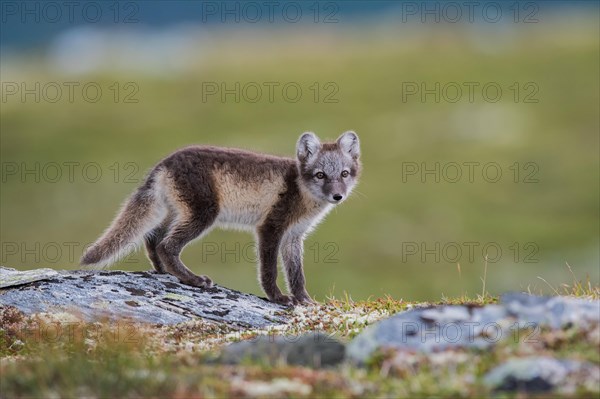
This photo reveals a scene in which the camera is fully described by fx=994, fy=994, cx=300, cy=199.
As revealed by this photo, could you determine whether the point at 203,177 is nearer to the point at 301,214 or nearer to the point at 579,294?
the point at 301,214

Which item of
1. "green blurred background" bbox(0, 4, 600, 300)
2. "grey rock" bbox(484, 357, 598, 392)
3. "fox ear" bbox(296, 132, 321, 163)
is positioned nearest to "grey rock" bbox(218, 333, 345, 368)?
"grey rock" bbox(484, 357, 598, 392)

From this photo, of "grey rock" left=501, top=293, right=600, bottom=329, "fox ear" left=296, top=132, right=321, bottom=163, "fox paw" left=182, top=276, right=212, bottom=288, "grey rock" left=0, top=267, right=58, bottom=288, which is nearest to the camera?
"grey rock" left=501, top=293, right=600, bottom=329

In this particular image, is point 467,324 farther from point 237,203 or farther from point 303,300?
point 237,203

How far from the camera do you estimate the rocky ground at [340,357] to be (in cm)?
851

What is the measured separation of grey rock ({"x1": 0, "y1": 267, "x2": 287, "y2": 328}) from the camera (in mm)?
13875

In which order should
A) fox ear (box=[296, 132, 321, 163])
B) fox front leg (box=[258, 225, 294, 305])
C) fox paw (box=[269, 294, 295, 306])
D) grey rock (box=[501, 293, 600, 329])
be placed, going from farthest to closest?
1. fox ear (box=[296, 132, 321, 163])
2. fox front leg (box=[258, 225, 294, 305])
3. fox paw (box=[269, 294, 295, 306])
4. grey rock (box=[501, 293, 600, 329])

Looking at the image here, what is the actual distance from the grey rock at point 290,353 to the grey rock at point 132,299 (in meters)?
3.81

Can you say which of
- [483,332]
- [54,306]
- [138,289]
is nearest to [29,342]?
[54,306]

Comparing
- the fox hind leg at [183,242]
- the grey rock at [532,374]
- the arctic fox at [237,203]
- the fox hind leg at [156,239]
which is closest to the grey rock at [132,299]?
the fox hind leg at [183,242]

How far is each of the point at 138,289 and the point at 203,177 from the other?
220cm

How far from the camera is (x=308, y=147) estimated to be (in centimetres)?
1664

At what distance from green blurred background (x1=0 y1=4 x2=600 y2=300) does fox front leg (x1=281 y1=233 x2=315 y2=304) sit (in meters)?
32.9

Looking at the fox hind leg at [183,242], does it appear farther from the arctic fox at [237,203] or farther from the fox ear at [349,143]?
the fox ear at [349,143]

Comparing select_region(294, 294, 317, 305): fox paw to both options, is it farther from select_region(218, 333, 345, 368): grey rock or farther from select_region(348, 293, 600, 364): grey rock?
select_region(348, 293, 600, 364): grey rock
